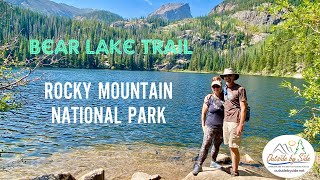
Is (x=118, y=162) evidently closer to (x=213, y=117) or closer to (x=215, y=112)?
(x=213, y=117)

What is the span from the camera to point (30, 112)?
35.5 metres

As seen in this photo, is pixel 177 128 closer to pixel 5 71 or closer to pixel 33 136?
pixel 33 136

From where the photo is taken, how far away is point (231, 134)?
11.3m

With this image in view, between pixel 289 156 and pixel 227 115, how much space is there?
3.62 m

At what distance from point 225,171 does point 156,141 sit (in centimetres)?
1274

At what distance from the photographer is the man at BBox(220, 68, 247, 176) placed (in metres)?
10.9

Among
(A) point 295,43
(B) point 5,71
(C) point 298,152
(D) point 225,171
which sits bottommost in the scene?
(D) point 225,171

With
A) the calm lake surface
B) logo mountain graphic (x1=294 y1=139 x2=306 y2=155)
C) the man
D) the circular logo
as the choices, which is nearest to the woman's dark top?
the man

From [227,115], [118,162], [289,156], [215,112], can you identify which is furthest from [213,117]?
[118,162]

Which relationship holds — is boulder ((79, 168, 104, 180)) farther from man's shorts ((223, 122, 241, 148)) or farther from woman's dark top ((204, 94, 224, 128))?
man's shorts ((223, 122, 241, 148))

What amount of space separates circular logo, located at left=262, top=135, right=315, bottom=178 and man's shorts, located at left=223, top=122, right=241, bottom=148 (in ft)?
10.2

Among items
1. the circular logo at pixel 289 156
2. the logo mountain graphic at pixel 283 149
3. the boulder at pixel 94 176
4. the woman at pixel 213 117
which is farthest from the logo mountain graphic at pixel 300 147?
the boulder at pixel 94 176

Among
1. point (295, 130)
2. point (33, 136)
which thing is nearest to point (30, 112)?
point (33, 136)

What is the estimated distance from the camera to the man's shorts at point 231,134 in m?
11.2
